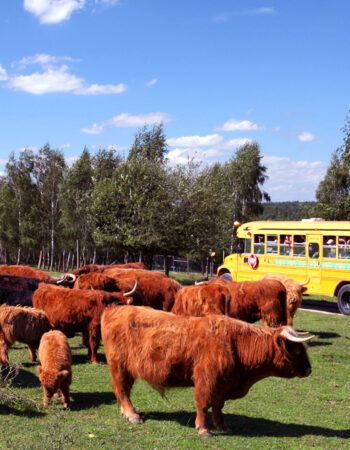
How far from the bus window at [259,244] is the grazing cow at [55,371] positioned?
14.7 metres

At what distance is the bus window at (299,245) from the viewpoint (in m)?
19.5

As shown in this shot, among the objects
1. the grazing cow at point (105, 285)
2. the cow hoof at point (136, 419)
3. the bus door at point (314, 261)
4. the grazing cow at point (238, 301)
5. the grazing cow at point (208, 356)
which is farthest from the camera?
the bus door at point (314, 261)

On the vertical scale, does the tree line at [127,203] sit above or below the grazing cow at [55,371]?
above

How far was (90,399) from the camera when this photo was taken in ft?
24.3

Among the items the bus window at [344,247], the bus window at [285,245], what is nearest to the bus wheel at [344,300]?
the bus window at [344,247]

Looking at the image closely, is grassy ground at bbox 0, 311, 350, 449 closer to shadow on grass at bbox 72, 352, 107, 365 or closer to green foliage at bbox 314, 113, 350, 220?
shadow on grass at bbox 72, 352, 107, 365

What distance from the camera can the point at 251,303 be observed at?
11031 mm

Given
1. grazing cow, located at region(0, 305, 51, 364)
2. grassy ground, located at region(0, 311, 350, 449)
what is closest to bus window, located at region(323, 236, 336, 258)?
grassy ground, located at region(0, 311, 350, 449)

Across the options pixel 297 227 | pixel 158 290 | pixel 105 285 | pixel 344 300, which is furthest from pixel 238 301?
pixel 297 227

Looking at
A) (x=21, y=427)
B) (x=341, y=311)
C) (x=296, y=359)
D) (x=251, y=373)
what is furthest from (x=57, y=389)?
(x=341, y=311)

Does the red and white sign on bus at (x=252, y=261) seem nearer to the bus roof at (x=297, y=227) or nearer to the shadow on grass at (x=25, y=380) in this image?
the bus roof at (x=297, y=227)

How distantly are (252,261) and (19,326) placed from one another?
1383cm

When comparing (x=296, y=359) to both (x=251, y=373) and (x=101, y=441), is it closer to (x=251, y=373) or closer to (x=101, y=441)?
(x=251, y=373)

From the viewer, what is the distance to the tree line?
3016 centimetres
